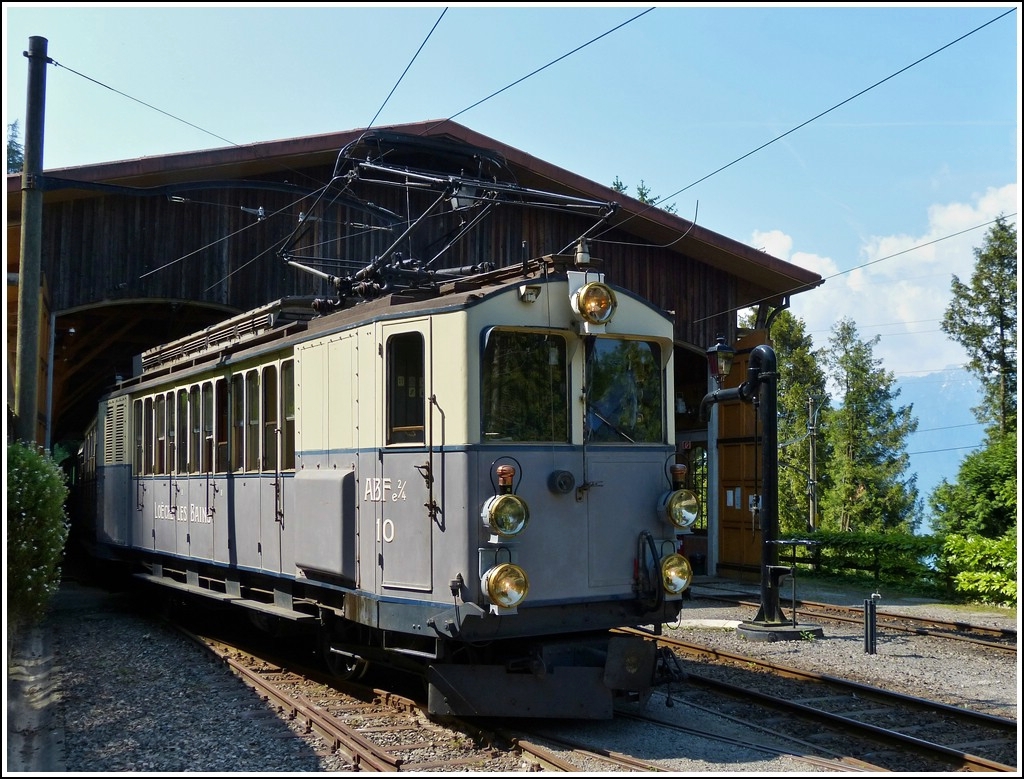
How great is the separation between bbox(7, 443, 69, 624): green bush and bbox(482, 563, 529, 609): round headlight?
16.0 feet

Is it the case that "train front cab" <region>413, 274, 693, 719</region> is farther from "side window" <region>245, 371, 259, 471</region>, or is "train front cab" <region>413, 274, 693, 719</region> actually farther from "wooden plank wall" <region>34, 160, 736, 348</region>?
"wooden plank wall" <region>34, 160, 736, 348</region>

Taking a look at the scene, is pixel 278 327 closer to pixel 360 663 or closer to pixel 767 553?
pixel 360 663

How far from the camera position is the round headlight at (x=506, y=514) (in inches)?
273

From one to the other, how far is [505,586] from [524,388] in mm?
1497

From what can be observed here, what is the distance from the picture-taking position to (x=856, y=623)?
14.2 meters

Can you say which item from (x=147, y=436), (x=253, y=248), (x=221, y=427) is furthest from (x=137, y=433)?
(x=253, y=248)

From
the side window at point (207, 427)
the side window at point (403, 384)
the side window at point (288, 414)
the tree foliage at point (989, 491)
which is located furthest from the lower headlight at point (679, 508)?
the tree foliage at point (989, 491)

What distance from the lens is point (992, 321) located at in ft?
113

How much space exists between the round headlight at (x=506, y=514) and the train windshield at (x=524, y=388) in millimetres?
488

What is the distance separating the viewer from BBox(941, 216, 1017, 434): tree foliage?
33.7 m

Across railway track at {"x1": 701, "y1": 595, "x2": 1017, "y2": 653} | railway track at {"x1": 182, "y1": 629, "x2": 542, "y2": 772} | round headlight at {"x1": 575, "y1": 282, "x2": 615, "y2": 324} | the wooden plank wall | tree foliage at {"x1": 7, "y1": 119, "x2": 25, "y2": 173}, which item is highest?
tree foliage at {"x1": 7, "y1": 119, "x2": 25, "y2": 173}

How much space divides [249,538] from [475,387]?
4.13 m

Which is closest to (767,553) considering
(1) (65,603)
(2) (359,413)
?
(2) (359,413)

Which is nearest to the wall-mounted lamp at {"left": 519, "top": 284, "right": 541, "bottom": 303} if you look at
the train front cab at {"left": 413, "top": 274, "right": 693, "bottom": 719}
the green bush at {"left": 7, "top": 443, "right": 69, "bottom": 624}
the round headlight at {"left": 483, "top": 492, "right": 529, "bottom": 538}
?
the train front cab at {"left": 413, "top": 274, "right": 693, "bottom": 719}
